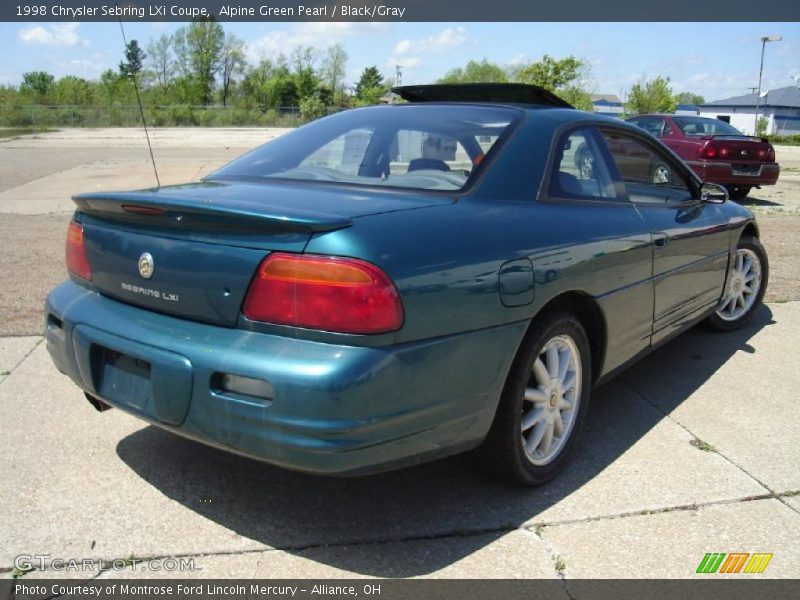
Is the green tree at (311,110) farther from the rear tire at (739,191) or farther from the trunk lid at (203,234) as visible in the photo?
the trunk lid at (203,234)

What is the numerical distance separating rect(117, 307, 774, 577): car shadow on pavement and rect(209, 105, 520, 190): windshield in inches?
46.0

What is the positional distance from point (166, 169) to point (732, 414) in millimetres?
14879

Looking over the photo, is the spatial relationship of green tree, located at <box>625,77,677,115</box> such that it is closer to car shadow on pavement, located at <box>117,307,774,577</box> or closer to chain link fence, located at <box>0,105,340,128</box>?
chain link fence, located at <box>0,105,340,128</box>

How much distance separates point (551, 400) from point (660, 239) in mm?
1147

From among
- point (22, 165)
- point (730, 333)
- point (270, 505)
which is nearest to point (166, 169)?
point (22, 165)

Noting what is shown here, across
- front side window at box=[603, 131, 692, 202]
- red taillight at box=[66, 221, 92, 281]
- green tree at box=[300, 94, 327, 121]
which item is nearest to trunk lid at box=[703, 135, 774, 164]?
front side window at box=[603, 131, 692, 202]

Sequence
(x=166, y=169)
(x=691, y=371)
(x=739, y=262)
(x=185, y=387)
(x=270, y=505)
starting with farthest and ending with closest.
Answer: (x=166, y=169) < (x=739, y=262) < (x=691, y=371) < (x=270, y=505) < (x=185, y=387)

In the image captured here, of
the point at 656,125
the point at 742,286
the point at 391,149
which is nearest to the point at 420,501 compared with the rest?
the point at 391,149

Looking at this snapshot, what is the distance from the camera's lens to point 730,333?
5172mm

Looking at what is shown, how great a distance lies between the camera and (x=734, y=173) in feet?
38.2

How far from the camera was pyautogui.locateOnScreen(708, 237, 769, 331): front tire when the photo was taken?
502 centimetres

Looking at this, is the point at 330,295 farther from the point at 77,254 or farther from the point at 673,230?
the point at 673,230

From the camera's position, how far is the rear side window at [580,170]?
119 inches
